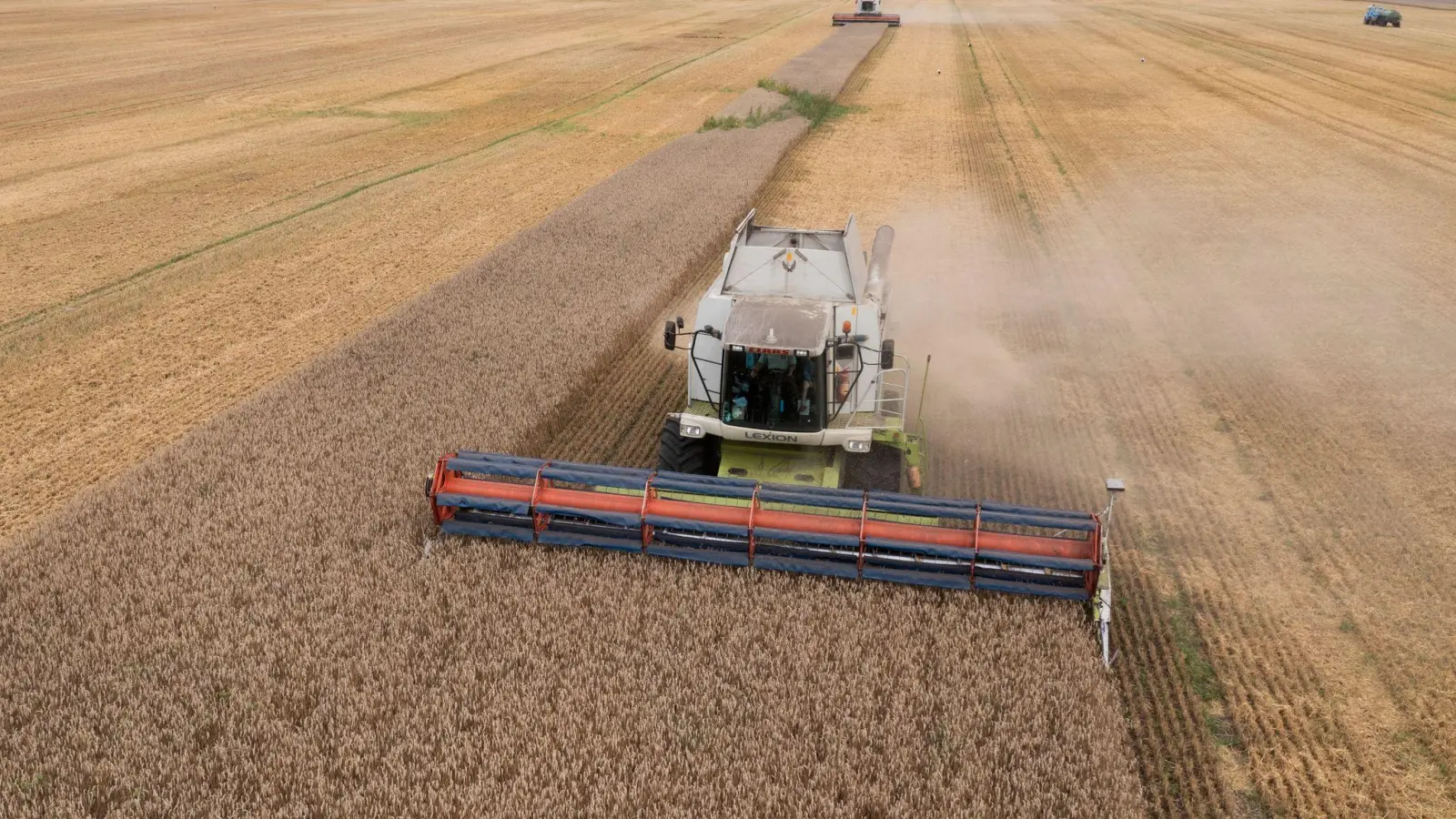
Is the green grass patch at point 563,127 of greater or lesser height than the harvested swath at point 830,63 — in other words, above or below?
below

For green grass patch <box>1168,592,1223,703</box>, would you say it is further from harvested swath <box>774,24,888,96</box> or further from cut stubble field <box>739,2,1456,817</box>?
harvested swath <box>774,24,888,96</box>

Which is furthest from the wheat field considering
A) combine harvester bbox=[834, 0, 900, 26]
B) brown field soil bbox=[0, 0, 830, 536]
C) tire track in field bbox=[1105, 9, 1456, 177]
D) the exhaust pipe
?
combine harvester bbox=[834, 0, 900, 26]

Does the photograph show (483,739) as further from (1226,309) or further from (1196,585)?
(1226,309)

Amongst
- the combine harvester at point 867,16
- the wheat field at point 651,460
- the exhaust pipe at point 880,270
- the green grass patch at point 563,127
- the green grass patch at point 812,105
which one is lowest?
the wheat field at point 651,460

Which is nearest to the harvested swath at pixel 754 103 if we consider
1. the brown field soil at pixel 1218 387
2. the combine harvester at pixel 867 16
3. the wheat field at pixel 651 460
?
the brown field soil at pixel 1218 387

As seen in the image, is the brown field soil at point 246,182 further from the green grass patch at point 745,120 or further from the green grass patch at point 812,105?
the green grass patch at point 812,105

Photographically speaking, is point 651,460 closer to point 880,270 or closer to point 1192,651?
point 880,270

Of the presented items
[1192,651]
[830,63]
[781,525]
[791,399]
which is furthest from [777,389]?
[830,63]

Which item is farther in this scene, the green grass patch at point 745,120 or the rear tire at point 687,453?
the green grass patch at point 745,120
